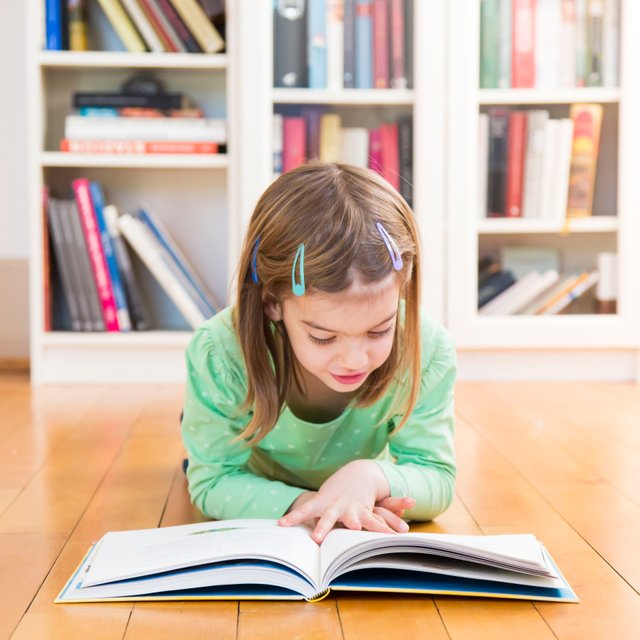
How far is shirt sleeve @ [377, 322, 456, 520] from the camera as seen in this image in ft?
4.05

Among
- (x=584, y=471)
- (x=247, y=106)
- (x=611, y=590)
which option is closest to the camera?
(x=611, y=590)

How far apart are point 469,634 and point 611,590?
0.20 m

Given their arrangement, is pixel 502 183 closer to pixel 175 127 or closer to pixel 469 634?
pixel 175 127

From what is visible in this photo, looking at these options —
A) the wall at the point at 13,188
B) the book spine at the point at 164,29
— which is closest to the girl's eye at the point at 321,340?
the book spine at the point at 164,29

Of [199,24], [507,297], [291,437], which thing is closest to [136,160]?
[199,24]

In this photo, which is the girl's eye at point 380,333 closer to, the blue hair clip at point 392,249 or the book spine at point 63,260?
the blue hair clip at point 392,249

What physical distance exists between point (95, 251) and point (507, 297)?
1.04 metres

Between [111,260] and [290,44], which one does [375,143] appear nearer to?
[290,44]

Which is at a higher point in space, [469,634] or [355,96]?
[355,96]

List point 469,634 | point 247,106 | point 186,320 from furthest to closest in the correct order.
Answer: point 186,320
point 247,106
point 469,634

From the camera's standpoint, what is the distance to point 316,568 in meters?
0.97

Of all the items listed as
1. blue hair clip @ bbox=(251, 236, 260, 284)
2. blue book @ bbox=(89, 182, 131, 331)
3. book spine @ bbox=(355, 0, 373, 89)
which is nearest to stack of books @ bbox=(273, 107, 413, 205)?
book spine @ bbox=(355, 0, 373, 89)

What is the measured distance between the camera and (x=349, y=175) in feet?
3.66

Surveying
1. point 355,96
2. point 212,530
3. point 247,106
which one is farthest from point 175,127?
point 212,530
